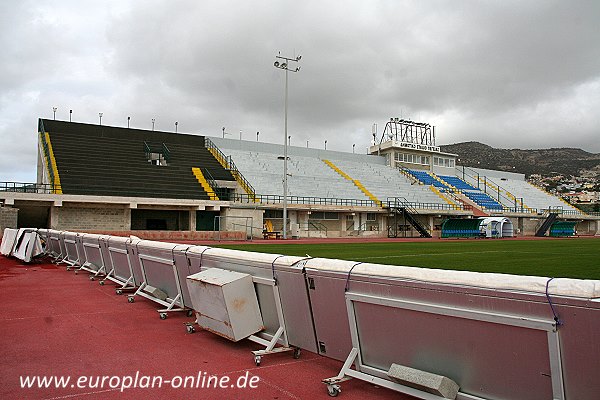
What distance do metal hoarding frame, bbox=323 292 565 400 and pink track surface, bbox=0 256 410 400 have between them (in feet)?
0.42

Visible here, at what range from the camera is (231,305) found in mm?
5383

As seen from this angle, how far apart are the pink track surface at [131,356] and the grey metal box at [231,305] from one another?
232mm

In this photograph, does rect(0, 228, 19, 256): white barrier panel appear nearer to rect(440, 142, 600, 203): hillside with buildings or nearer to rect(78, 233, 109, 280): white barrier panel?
rect(78, 233, 109, 280): white barrier panel

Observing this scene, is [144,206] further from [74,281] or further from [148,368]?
[148,368]

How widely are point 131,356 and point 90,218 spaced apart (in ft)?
92.8

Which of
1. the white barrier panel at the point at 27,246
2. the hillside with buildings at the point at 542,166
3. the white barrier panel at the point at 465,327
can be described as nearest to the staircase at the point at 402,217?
the white barrier panel at the point at 27,246

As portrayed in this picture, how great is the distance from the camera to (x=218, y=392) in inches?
161

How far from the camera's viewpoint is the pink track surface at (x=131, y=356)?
4086 millimetres

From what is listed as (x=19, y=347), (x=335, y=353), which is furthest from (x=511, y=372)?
(x=19, y=347)

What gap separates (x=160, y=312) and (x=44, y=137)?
38.9 meters

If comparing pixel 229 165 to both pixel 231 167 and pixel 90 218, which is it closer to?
pixel 231 167

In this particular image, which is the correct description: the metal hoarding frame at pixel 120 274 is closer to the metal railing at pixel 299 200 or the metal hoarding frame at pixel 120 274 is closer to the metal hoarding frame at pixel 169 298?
the metal hoarding frame at pixel 169 298

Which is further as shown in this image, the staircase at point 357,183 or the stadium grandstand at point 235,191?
the staircase at point 357,183

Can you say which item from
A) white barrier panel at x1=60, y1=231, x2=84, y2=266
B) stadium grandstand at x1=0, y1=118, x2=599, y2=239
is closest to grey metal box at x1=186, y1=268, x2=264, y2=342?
white barrier panel at x1=60, y1=231, x2=84, y2=266
